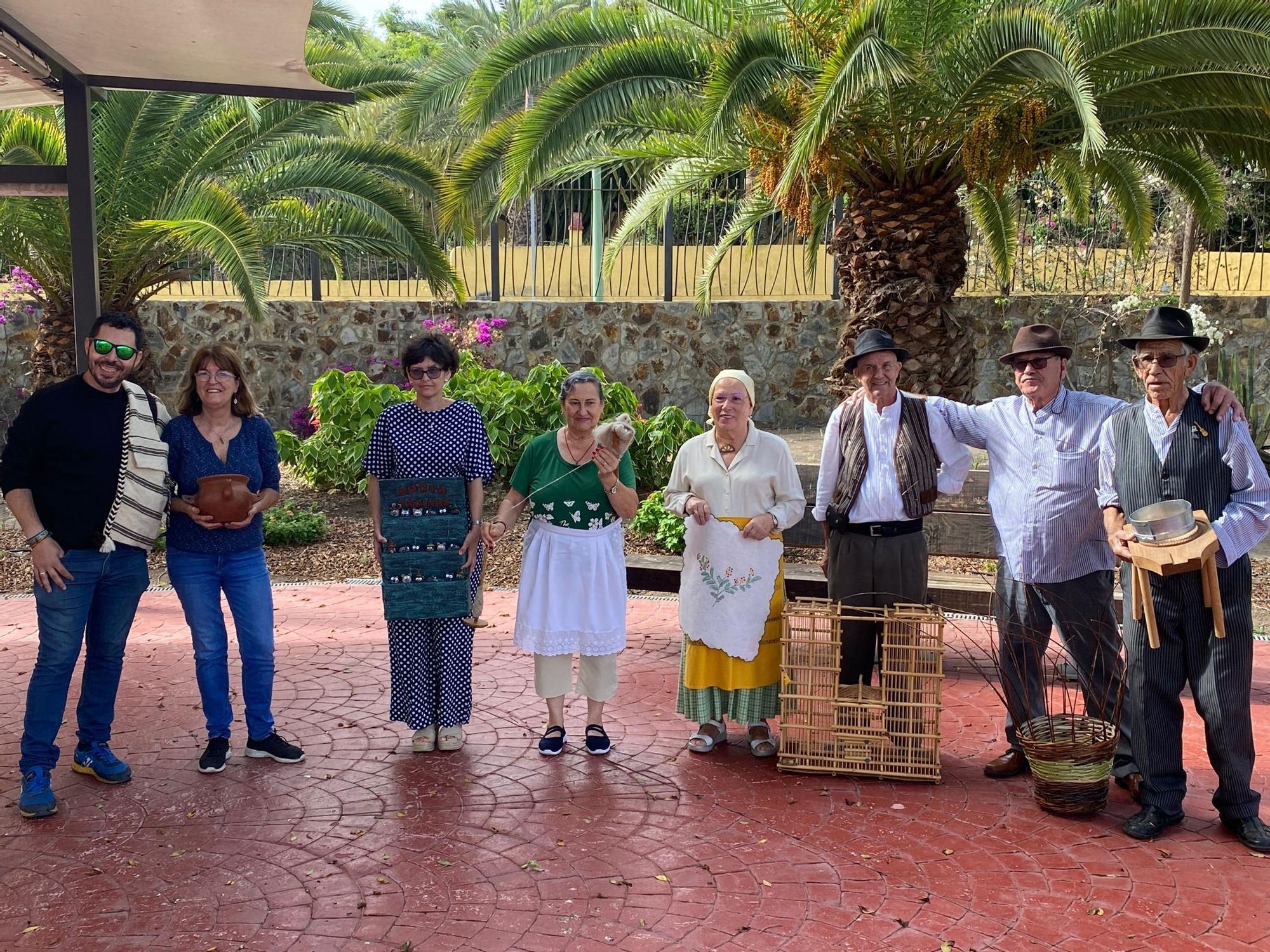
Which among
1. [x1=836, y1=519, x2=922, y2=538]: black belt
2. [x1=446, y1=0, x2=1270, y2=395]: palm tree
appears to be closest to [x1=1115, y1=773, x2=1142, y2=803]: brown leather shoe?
[x1=836, y1=519, x2=922, y2=538]: black belt

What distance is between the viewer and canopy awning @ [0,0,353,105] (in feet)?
15.4

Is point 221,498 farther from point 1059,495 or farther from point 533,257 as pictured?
point 533,257

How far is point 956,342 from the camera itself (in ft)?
30.2

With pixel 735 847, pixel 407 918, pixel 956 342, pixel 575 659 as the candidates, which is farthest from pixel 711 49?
pixel 407 918

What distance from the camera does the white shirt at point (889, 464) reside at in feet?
17.2

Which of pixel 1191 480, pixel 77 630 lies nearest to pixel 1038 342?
pixel 1191 480

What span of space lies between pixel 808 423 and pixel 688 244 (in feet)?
9.32

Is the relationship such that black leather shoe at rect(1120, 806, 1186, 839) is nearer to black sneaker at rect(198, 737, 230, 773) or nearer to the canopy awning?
black sneaker at rect(198, 737, 230, 773)

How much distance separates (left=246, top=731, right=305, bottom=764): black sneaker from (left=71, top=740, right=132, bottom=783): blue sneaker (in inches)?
20.1

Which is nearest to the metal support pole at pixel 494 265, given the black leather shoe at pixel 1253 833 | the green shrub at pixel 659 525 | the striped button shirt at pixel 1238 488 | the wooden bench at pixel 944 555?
the green shrub at pixel 659 525

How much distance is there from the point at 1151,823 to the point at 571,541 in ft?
8.31

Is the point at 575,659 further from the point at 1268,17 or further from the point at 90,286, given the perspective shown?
the point at 1268,17

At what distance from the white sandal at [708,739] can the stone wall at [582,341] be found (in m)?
9.62

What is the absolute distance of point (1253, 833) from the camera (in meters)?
4.30
